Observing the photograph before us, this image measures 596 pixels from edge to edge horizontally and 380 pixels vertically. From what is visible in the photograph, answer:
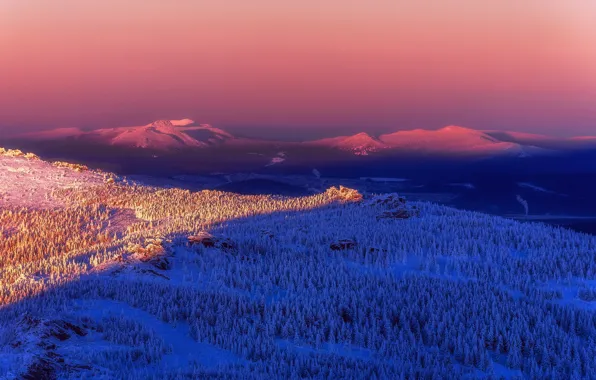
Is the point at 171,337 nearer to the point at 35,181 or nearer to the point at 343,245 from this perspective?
the point at 343,245

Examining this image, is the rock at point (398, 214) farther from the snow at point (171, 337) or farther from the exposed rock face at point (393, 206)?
the snow at point (171, 337)

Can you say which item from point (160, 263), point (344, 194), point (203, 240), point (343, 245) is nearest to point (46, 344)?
point (160, 263)

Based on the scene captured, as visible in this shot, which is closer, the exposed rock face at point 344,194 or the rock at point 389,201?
the rock at point 389,201

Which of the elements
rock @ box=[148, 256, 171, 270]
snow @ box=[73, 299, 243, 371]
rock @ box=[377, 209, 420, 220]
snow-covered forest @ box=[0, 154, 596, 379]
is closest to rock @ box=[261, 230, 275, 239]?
snow-covered forest @ box=[0, 154, 596, 379]

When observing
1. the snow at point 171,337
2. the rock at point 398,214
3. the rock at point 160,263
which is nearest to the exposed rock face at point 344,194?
the rock at point 398,214

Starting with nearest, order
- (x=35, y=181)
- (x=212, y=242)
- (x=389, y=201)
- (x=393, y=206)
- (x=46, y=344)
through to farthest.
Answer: (x=46, y=344) → (x=212, y=242) → (x=393, y=206) → (x=389, y=201) → (x=35, y=181)

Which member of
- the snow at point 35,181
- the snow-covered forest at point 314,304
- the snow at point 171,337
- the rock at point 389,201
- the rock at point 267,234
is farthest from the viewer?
the snow at point 35,181

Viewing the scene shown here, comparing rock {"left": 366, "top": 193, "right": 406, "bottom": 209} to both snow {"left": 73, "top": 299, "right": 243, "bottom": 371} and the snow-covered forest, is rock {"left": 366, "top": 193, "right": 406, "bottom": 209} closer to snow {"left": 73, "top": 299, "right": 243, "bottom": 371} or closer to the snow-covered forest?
the snow-covered forest
